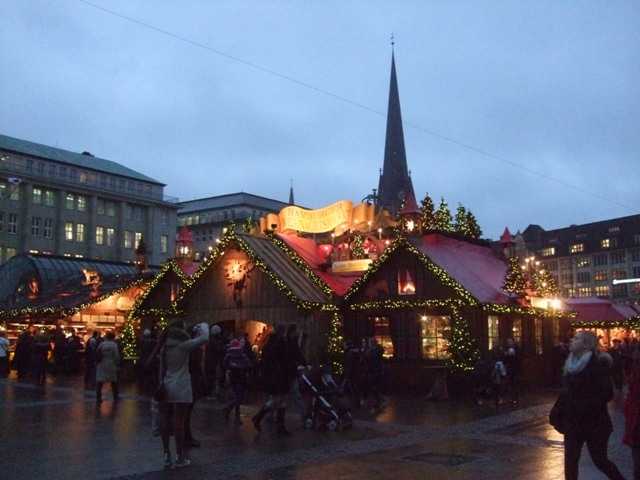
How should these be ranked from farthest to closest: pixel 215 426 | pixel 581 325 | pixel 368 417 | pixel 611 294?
pixel 611 294 → pixel 581 325 → pixel 368 417 → pixel 215 426

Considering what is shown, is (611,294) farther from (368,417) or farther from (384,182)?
(368,417)

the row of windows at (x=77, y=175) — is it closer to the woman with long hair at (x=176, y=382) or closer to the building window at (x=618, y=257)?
the building window at (x=618, y=257)

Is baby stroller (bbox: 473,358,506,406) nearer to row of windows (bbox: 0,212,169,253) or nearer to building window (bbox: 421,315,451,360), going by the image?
building window (bbox: 421,315,451,360)

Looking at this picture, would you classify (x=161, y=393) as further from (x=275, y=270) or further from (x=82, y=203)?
(x=82, y=203)

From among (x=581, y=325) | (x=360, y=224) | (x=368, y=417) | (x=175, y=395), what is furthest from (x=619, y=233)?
(x=175, y=395)

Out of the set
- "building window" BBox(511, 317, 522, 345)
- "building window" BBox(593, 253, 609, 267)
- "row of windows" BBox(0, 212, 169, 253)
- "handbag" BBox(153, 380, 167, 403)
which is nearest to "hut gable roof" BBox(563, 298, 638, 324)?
"building window" BBox(511, 317, 522, 345)

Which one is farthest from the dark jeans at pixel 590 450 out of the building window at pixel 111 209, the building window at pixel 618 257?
the building window at pixel 618 257

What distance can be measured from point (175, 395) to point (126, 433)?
11.6 ft

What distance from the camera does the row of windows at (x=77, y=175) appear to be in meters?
70.4

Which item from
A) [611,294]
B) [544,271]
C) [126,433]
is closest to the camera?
[126,433]

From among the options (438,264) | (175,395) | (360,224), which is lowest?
(175,395)

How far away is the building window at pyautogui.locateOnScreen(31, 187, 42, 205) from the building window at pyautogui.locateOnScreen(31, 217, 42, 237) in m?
1.61

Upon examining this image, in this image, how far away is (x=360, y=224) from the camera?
81.0 feet

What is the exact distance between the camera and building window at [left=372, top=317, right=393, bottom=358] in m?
21.7
